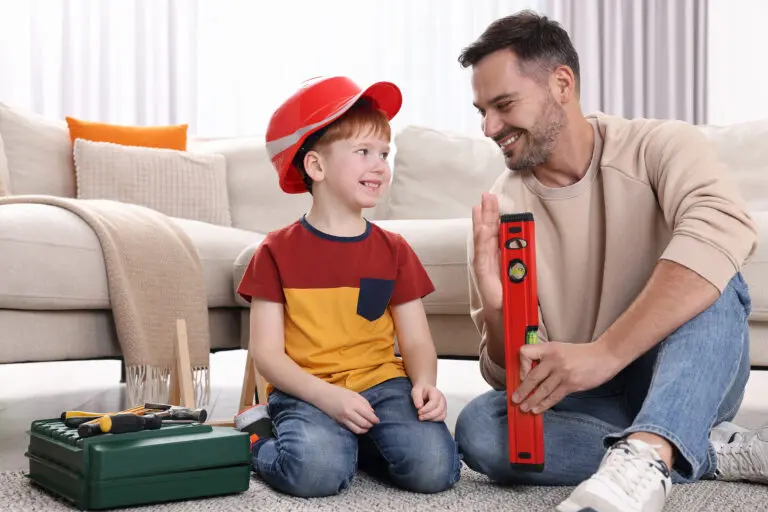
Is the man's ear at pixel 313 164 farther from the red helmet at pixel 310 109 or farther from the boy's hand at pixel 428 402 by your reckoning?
the boy's hand at pixel 428 402

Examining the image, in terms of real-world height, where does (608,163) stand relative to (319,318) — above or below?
above

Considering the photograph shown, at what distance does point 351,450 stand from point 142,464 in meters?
0.32

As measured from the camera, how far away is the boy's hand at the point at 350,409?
1.31 metres

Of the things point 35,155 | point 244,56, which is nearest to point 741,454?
point 35,155

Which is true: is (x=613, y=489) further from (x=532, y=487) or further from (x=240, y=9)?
(x=240, y=9)

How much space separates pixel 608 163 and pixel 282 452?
27.1 inches

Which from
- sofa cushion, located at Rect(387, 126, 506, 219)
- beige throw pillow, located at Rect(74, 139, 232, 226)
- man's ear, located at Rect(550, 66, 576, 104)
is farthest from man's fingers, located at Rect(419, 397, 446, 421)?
beige throw pillow, located at Rect(74, 139, 232, 226)

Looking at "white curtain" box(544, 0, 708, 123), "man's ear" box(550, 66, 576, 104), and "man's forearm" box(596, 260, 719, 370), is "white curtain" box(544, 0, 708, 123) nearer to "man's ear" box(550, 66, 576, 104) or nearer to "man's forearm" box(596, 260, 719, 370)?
"man's ear" box(550, 66, 576, 104)

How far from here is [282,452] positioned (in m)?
1.31

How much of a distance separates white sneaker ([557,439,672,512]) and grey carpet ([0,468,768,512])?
5.1 inches

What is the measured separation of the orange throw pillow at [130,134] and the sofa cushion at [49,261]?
2.88 ft

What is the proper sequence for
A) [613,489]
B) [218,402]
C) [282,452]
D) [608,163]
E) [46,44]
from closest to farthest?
[613,489], [282,452], [608,163], [218,402], [46,44]

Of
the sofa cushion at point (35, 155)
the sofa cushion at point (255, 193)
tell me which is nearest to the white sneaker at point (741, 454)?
the sofa cushion at point (255, 193)

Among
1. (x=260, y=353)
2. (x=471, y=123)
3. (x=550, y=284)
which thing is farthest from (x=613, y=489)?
(x=471, y=123)
